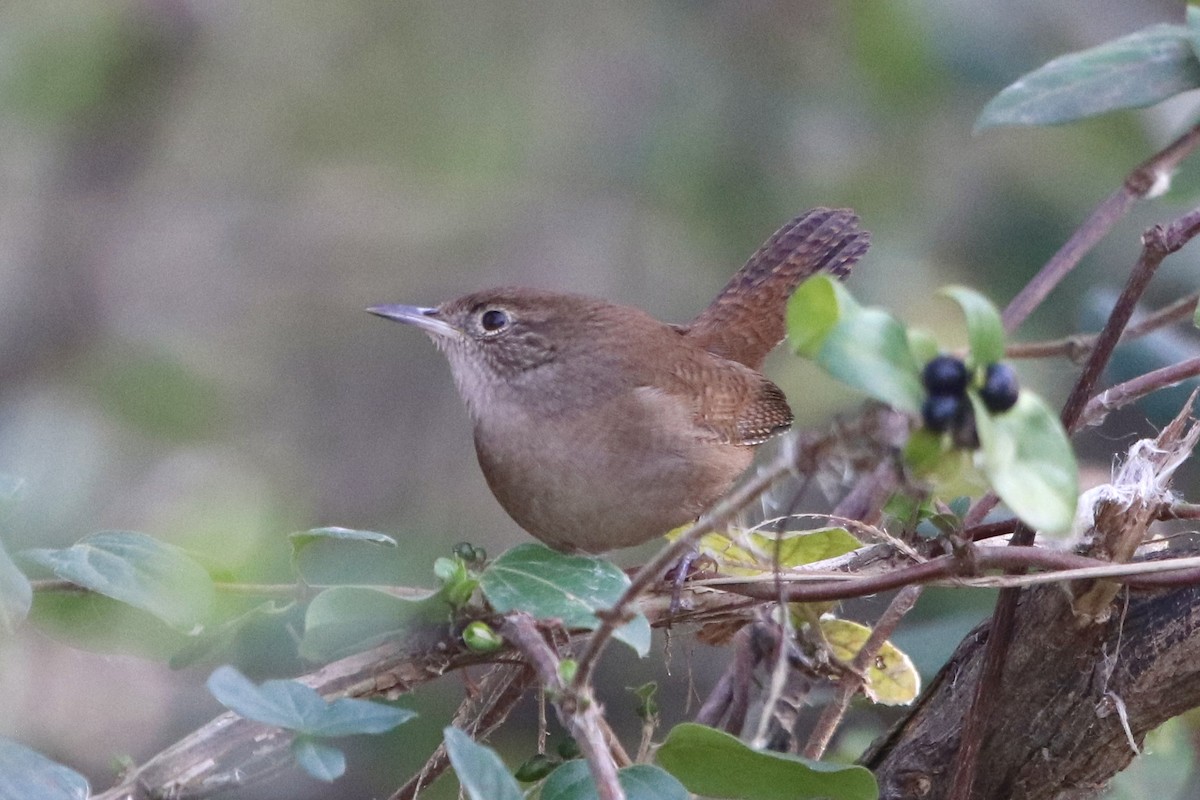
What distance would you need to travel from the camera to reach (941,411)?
1138mm

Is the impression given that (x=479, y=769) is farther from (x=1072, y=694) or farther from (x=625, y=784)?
(x=1072, y=694)

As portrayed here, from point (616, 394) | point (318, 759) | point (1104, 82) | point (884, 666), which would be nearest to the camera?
point (318, 759)

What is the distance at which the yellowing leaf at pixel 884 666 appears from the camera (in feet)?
7.27

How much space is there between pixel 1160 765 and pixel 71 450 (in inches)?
83.8

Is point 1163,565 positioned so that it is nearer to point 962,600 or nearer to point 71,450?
point 962,600

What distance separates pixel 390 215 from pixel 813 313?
460cm

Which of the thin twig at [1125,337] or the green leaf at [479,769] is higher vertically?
the thin twig at [1125,337]

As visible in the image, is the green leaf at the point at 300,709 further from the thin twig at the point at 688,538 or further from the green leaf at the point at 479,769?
the thin twig at the point at 688,538

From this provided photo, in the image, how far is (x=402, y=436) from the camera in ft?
18.2

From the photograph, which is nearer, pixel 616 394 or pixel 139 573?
pixel 139 573

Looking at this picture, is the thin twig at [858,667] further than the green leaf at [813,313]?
Yes

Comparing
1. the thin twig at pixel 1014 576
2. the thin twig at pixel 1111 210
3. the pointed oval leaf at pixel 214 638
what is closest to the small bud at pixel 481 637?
the pointed oval leaf at pixel 214 638

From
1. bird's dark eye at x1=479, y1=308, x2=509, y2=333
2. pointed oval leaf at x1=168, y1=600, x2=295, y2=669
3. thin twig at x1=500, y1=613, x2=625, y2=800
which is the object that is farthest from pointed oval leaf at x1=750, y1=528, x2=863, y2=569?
bird's dark eye at x1=479, y1=308, x2=509, y2=333

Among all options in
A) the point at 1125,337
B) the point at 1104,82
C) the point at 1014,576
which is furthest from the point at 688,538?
the point at 1125,337
